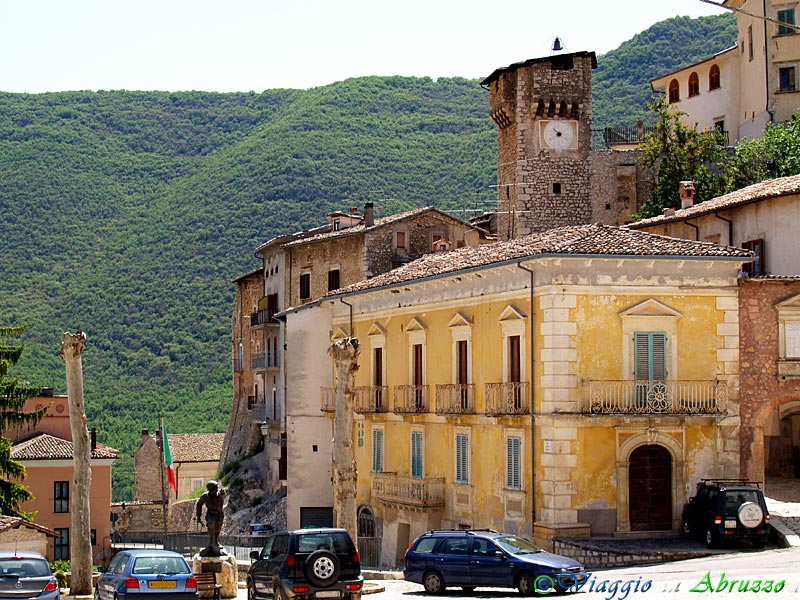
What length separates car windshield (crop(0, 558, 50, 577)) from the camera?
82.7ft

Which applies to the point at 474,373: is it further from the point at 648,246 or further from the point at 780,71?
the point at 780,71

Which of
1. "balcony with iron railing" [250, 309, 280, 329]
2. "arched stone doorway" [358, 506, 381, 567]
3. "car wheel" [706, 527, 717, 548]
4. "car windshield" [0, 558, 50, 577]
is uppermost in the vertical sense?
"balcony with iron railing" [250, 309, 280, 329]

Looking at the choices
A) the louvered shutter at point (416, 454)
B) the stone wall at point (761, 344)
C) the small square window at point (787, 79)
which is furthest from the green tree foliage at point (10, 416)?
the small square window at point (787, 79)

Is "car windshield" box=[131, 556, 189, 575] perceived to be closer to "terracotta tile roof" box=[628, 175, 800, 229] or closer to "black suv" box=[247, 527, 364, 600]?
"black suv" box=[247, 527, 364, 600]

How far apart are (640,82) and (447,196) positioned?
112 ft

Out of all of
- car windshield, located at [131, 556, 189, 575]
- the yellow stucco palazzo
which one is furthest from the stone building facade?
car windshield, located at [131, 556, 189, 575]

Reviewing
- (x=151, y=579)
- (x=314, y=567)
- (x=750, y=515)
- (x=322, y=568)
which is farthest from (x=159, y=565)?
(x=750, y=515)

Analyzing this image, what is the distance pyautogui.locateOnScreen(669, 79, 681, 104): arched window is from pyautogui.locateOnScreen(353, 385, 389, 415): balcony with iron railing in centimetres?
4282

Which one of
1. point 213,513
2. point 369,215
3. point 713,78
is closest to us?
point 213,513

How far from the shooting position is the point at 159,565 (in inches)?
1034

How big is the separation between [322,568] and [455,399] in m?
15.3

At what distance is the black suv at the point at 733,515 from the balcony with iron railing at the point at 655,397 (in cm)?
234

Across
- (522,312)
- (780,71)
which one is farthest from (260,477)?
(522,312)

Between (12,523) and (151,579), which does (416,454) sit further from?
(151,579)
